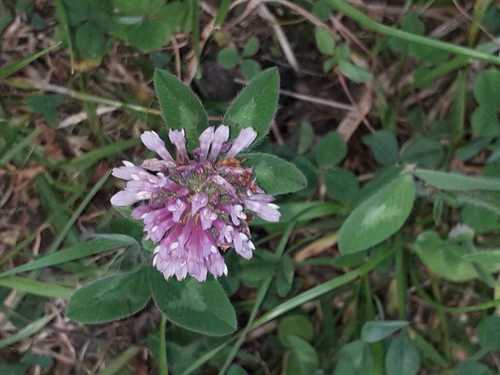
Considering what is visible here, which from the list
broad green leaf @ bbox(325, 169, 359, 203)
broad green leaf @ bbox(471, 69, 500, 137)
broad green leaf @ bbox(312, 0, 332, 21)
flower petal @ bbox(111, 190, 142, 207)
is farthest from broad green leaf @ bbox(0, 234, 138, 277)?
broad green leaf @ bbox(471, 69, 500, 137)

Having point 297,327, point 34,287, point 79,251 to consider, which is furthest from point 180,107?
point 297,327

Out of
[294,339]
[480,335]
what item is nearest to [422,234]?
[480,335]

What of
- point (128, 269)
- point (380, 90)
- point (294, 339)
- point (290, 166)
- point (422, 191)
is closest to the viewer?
point (290, 166)

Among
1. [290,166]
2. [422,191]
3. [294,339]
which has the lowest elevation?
[294,339]

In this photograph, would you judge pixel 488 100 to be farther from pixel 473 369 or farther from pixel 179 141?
pixel 179 141

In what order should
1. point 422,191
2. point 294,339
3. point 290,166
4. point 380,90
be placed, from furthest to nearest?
point 380,90 < point 294,339 < point 422,191 < point 290,166

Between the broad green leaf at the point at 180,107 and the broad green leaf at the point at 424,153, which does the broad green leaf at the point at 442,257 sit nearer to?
the broad green leaf at the point at 424,153

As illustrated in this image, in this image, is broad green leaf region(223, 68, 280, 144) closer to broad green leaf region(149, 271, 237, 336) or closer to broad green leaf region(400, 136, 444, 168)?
broad green leaf region(149, 271, 237, 336)

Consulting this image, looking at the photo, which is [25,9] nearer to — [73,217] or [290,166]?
[73,217]
